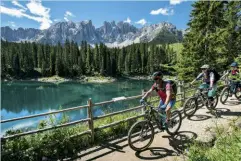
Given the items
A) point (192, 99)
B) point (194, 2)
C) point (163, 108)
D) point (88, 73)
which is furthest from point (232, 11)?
point (88, 73)

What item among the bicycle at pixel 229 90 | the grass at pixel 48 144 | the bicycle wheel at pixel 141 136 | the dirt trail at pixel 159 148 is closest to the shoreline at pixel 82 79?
the bicycle at pixel 229 90

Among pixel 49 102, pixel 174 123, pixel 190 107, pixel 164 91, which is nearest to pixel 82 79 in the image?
pixel 49 102

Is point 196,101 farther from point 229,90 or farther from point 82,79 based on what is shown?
point 82,79

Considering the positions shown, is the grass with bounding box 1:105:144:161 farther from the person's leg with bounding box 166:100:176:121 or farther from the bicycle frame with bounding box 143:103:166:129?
the person's leg with bounding box 166:100:176:121

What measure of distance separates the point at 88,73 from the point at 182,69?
95.3 meters

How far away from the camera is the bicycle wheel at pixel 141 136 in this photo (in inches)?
273

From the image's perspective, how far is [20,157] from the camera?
622 cm

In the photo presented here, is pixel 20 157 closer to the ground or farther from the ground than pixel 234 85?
closer to the ground

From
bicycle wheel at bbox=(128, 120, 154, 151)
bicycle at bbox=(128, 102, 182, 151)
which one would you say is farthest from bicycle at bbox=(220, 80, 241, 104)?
bicycle wheel at bbox=(128, 120, 154, 151)

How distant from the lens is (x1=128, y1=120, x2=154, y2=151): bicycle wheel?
22.8 ft

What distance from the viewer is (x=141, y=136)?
717 centimetres

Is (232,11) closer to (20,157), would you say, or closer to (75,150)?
(75,150)

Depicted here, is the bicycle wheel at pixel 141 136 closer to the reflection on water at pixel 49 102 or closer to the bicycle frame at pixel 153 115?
the bicycle frame at pixel 153 115

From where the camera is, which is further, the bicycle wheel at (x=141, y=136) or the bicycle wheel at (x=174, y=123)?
the bicycle wheel at (x=174, y=123)
